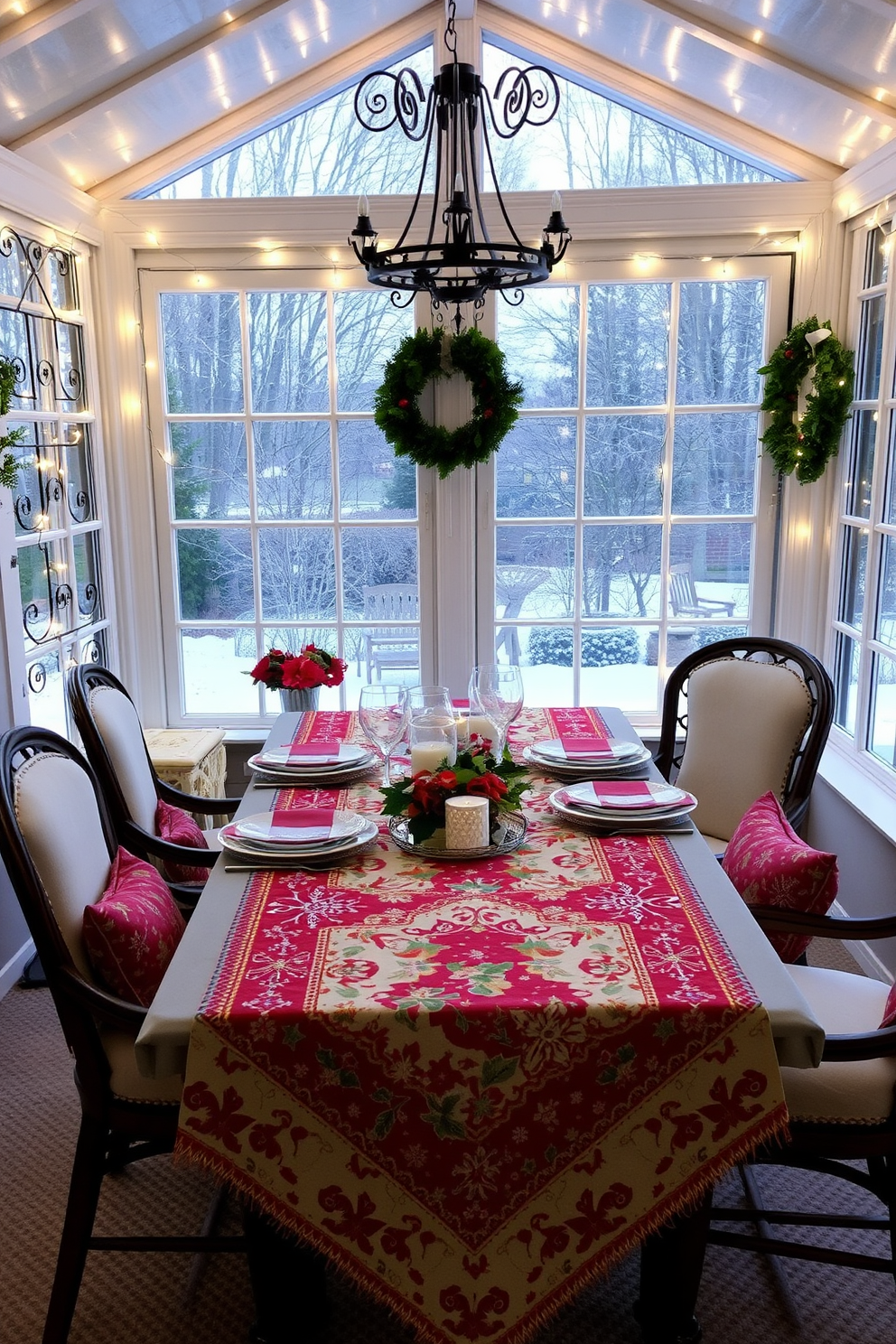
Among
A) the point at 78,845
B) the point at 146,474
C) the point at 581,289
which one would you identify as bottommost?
the point at 78,845

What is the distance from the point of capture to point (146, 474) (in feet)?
13.0

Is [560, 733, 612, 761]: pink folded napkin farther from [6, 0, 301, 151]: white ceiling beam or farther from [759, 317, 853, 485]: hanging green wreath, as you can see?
[6, 0, 301, 151]: white ceiling beam

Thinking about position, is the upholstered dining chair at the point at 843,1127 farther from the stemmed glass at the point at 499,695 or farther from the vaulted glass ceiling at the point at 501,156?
the vaulted glass ceiling at the point at 501,156

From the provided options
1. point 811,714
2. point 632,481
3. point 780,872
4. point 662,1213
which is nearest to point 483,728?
point 780,872

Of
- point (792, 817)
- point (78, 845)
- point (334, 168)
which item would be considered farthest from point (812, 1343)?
point (334, 168)

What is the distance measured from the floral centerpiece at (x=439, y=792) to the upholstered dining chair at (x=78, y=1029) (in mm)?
557

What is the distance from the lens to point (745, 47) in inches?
123

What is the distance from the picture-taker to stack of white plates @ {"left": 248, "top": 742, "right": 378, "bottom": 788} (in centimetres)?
249

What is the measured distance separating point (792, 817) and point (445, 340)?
6.80 feet

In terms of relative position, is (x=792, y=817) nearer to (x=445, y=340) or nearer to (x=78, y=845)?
(x=78, y=845)

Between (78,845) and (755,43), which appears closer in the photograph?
(78,845)

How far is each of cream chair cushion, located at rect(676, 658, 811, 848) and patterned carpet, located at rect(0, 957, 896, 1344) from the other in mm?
844

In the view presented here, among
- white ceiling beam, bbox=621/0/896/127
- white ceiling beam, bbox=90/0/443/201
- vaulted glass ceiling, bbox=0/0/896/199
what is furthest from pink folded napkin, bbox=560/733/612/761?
white ceiling beam, bbox=90/0/443/201

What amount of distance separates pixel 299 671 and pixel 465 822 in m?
1.42
